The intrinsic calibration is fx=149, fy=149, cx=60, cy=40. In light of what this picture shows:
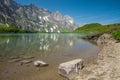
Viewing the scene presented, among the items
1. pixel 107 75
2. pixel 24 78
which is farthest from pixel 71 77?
pixel 24 78

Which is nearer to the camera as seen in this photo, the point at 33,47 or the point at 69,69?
the point at 69,69

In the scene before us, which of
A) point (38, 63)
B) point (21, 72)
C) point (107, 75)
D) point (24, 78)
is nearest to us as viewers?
point (107, 75)

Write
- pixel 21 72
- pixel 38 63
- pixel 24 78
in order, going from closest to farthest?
pixel 24 78, pixel 21 72, pixel 38 63

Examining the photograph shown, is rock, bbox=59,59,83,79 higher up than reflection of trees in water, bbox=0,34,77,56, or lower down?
higher up

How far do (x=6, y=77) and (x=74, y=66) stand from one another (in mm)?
8275

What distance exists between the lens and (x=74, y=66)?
18.5 m

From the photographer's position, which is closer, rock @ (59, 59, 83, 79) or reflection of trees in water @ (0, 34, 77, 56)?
rock @ (59, 59, 83, 79)

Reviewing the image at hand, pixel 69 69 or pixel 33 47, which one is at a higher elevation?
pixel 69 69

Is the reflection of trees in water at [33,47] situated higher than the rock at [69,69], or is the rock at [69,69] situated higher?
the rock at [69,69]

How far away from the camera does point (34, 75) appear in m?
18.5

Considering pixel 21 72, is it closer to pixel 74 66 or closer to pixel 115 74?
pixel 74 66

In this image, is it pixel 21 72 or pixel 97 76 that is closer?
pixel 97 76

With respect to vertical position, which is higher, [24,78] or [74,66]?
[74,66]

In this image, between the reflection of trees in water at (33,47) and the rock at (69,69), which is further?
the reflection of trees in water at (33,47)
